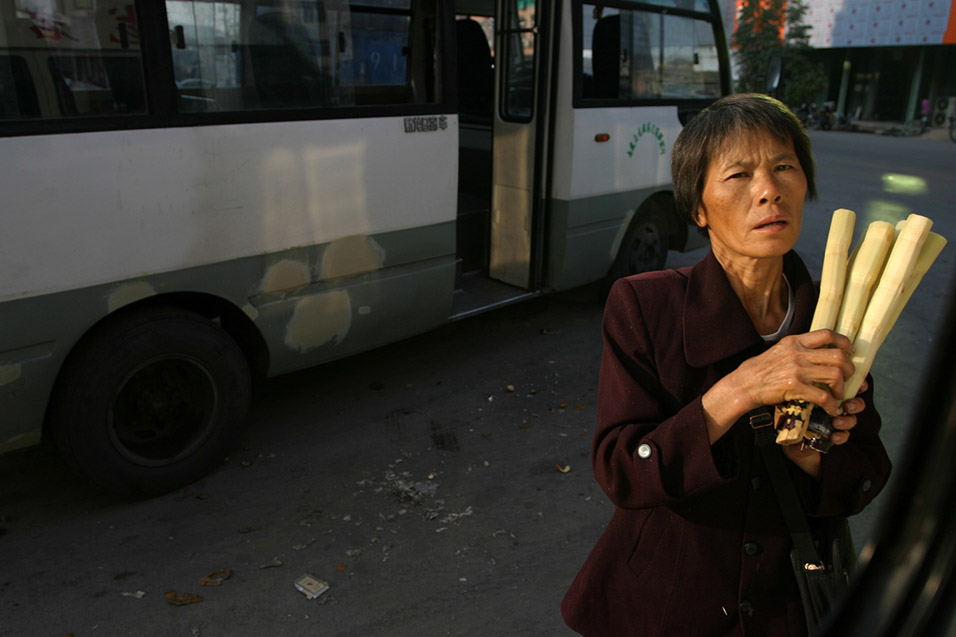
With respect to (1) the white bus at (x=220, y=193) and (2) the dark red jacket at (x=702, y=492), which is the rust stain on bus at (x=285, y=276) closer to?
(1) the white bus at (x=220, y=193)

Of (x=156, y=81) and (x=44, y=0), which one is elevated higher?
(x=44, y=0)

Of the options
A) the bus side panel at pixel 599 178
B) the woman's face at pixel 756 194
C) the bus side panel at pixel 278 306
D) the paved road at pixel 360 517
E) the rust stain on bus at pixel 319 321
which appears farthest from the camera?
the bus side panel at pixel 599 178

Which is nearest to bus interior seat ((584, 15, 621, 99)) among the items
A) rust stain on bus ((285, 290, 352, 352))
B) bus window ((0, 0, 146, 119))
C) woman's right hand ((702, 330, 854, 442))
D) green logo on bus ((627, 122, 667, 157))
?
green logo on bus ((627, 122, 667, 157))

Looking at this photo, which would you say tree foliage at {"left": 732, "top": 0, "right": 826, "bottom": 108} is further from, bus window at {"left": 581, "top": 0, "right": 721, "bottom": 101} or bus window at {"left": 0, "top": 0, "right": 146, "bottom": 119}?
bus window at {"left": 0, "top": 0, "right": 146, "bottom": 119}

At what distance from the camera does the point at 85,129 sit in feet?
10.6

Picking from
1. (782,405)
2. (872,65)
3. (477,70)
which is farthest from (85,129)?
(872,65)

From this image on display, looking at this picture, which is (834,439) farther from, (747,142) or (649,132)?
(649,132)

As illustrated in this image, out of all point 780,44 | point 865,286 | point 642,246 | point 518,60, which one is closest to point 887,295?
point 865,286

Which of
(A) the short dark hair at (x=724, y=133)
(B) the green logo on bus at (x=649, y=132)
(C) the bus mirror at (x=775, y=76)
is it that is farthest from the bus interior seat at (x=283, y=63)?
(C) the bus mirror at (x=775, y=76)

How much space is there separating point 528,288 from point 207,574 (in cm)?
323

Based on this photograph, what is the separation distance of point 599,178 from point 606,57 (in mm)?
880

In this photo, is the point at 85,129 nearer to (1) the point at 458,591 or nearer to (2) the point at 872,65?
(1) the point at 458,591

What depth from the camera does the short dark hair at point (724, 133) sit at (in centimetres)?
167

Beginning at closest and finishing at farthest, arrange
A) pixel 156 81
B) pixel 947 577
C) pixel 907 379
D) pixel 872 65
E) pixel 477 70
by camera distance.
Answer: pixel 947 577, pixel 156 81, pixel 907 379, pixel 477 70, pixel 872 65
